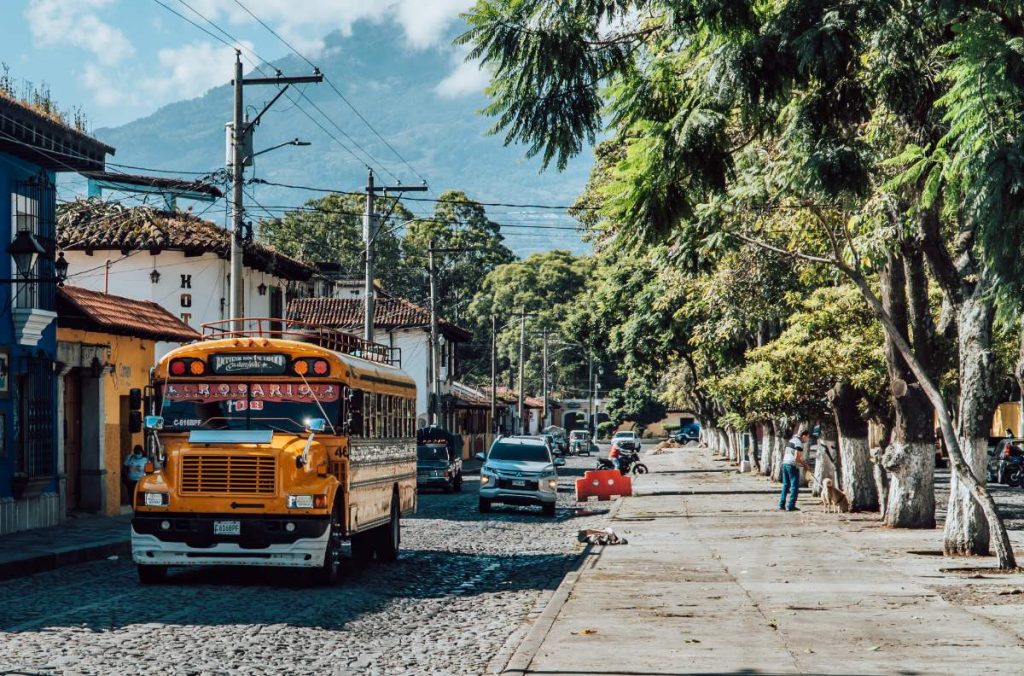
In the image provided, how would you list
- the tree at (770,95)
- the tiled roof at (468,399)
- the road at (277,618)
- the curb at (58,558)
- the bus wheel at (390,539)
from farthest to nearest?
the tiled roof at (468,399) < the bus wheel at (390,539) < the curb at (58,558) < the tree at (770,95) < the road at (277,618)

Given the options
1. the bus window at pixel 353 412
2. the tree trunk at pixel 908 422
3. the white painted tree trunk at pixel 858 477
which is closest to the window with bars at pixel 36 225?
the bus window at pixel 353 412

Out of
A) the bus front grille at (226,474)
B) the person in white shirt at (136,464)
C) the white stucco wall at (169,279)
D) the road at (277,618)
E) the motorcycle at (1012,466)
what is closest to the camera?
the road at (277,618)

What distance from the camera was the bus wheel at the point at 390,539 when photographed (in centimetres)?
1988

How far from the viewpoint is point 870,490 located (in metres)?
29.8

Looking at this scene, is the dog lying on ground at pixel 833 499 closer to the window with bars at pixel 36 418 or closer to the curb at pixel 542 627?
the curb at pixel 542 627

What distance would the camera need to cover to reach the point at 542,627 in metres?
12.3

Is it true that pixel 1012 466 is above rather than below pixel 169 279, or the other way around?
below

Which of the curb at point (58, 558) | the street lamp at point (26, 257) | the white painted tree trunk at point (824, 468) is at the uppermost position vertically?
the street lamp at point (26, 257)

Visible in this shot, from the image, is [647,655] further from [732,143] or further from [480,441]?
[480,441]

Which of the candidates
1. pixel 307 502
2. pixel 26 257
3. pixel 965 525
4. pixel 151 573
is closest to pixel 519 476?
pixel 26 257

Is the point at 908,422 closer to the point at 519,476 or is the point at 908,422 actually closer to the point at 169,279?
the point at 519,476

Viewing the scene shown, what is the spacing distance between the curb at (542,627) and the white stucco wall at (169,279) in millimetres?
27856

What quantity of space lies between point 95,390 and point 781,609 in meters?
19.7

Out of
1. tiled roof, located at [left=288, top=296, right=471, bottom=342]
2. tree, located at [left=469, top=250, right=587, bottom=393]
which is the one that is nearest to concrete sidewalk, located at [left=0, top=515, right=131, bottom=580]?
tiled roof, located at [left=288, top=296, right=471, bottom=342]
